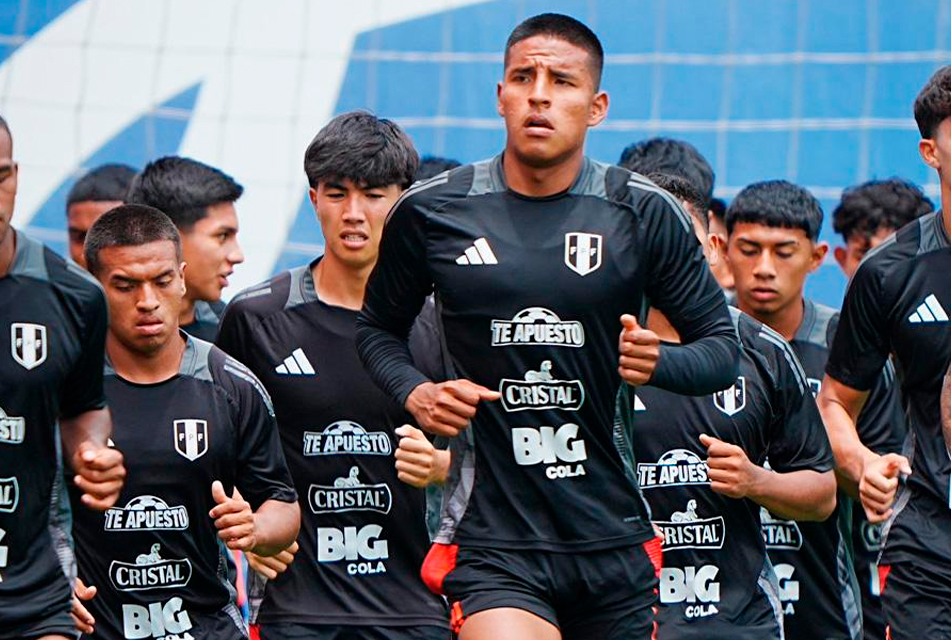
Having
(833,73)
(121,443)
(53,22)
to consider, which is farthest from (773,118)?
(121,443)

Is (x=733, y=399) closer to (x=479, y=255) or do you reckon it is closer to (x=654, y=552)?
(x=654, y=552)

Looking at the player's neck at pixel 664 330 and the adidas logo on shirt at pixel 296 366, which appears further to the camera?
the adidas logo on shirt at pixel 296 366

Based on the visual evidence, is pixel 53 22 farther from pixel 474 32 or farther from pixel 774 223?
pixel 774 223

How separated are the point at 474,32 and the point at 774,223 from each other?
4.45 metres

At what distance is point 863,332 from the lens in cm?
738

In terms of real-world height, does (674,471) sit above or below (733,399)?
below

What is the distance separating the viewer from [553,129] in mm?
6473

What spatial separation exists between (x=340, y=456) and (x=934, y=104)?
8.96 feet

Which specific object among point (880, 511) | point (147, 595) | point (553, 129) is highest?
point (553, 129)

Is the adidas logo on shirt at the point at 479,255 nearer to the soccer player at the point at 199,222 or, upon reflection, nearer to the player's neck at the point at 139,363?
the player's neck at the point at 139,363

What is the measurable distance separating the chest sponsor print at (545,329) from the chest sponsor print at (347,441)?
1.68m

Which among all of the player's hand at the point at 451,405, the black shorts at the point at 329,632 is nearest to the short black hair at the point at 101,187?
the black shorts at the point at 329,632

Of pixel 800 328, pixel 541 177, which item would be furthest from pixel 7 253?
pixel 800 328

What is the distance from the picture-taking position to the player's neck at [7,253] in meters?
6.45
